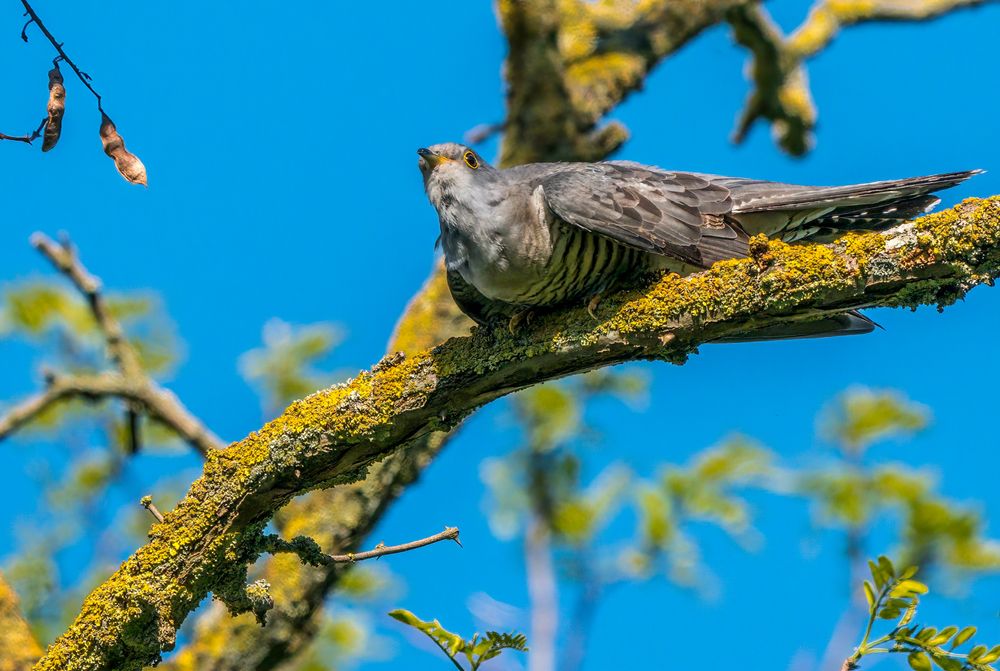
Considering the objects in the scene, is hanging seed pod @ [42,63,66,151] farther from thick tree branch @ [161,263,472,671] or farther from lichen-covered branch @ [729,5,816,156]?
lichen-covered branch @ [729,5,816,156]

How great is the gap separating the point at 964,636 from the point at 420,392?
73.3 inches

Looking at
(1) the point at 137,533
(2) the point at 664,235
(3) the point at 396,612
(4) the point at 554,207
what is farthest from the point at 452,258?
(1) the point at 137,533

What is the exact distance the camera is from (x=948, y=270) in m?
3.02

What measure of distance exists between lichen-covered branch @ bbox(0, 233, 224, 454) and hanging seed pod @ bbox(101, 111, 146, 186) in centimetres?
272

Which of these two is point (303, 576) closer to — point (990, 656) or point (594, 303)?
point (594, 303)

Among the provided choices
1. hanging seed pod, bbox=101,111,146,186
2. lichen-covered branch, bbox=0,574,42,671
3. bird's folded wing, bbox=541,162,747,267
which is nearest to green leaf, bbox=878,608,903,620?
bird's folded wing, bbox=541,162,747,267

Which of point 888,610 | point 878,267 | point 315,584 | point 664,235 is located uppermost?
point 664,235

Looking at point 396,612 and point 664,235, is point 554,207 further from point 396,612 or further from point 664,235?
point 396,612

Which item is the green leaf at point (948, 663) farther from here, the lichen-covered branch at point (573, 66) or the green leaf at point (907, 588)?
the lichen-covered branch at point (573, 66)

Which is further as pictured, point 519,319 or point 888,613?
point 519,319

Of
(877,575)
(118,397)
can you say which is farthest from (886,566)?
(118,397)

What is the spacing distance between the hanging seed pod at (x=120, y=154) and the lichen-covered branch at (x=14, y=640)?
2.25m

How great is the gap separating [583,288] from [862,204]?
1141 millimetres

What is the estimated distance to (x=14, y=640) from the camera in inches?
160
